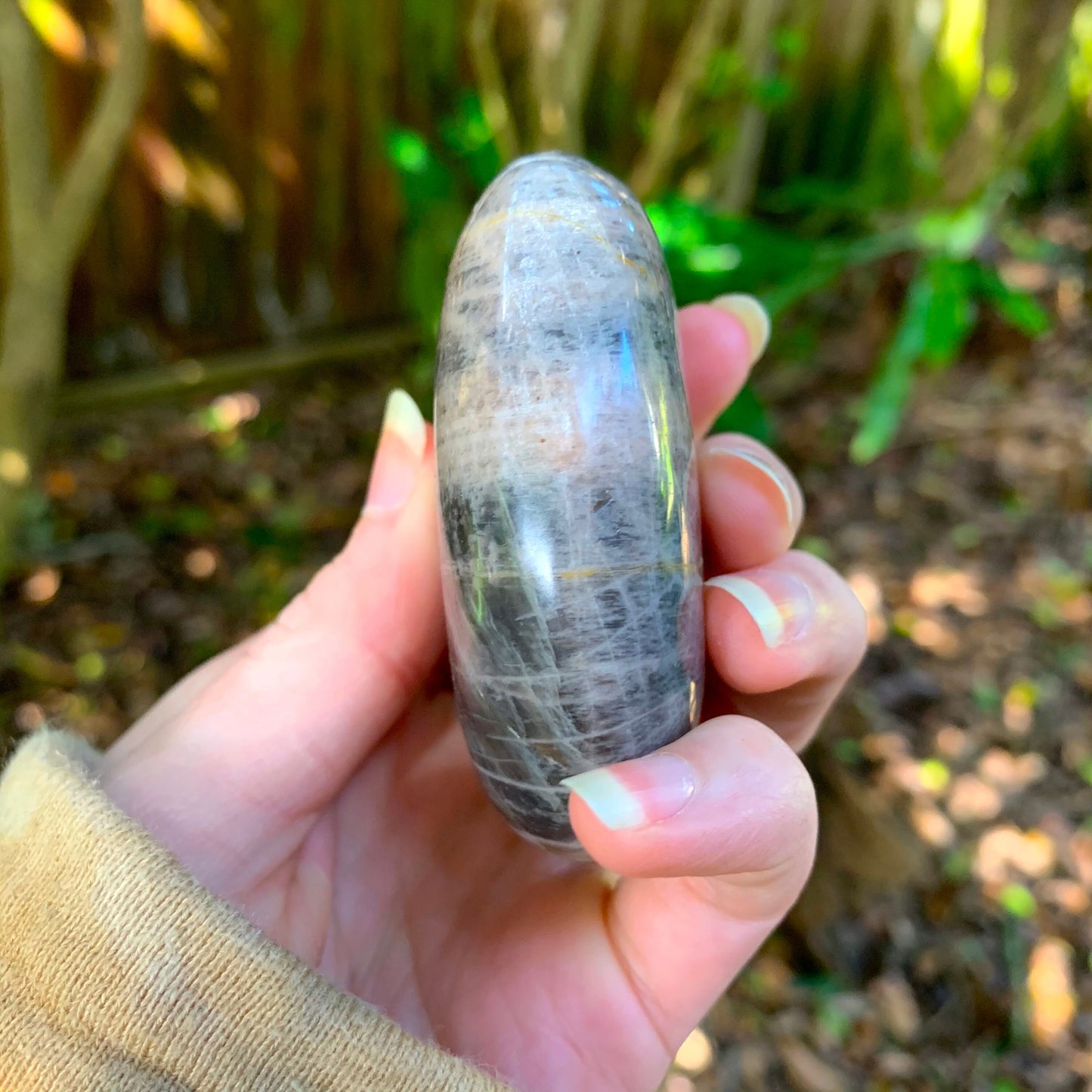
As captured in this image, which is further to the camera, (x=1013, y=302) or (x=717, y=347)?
(x=1013, y=302)

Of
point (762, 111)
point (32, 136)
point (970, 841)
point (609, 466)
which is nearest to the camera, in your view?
point (609, 466)

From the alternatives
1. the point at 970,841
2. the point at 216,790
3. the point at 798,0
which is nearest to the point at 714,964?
the point at 216,790

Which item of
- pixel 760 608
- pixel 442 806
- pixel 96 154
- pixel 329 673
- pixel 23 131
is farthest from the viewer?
pixel 96 154

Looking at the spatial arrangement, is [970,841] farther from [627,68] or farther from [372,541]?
[627,68]

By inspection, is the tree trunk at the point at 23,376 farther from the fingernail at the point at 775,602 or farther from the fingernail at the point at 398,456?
the fingernail at the point at 775,602

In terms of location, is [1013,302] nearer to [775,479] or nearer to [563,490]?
[775,479]

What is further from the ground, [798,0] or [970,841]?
[798,0]

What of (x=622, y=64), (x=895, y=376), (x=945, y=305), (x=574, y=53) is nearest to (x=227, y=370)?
(x=574, y=53)

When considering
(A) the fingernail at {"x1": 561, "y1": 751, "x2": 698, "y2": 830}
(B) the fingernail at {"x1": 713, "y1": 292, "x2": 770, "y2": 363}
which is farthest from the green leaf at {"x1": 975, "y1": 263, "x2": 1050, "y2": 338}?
(A) the fingernail at {"x1": 561, "y1": 751, "x2": 698, "y2": 830}

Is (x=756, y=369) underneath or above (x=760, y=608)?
underneath
